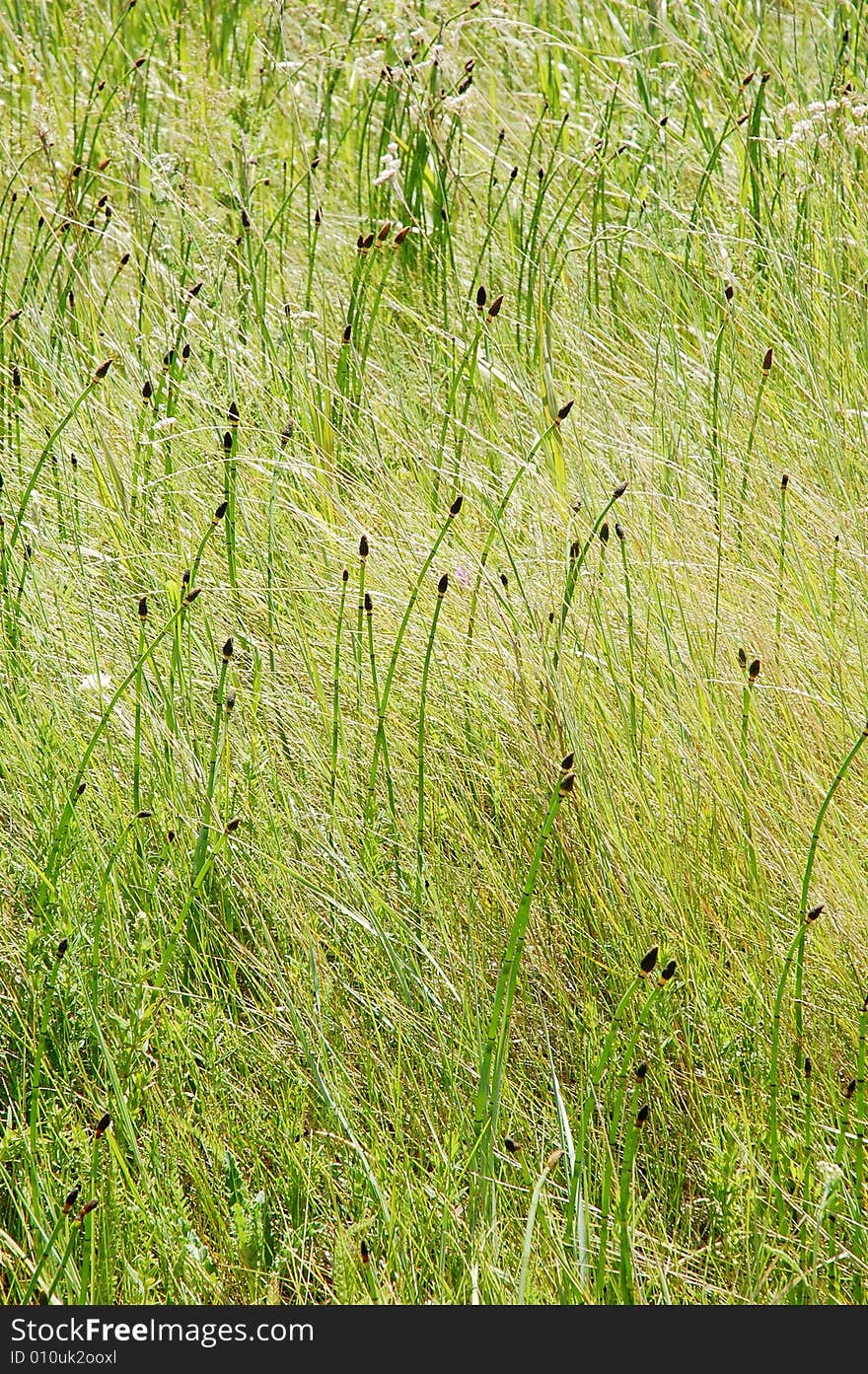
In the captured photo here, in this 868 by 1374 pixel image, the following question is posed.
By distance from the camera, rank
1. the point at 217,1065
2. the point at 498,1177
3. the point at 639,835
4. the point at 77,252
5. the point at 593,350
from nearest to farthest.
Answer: the point at 498,1177 → the point at 217,1065 → the point at 639,835 → the point at 593,350 → the point at 77,252

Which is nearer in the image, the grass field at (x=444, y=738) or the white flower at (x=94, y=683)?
the grass field at (x=444, y=738)

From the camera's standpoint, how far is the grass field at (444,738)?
1.56 meters

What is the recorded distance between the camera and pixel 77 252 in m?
3.16

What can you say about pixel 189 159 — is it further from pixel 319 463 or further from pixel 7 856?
pixel 7 856

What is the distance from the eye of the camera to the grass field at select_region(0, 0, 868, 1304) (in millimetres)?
1562

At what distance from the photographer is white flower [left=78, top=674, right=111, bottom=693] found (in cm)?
217

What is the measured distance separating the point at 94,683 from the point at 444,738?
1.93 ft

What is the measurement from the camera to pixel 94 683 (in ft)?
7.19

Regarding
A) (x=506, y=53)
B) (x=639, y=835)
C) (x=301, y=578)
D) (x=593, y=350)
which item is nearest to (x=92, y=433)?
(x=301, y=578)

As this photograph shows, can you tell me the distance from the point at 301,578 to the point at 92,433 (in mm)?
691

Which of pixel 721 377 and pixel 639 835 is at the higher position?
pixel 721 377

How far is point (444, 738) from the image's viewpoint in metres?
2.12

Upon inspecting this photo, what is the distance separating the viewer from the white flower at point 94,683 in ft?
7.11

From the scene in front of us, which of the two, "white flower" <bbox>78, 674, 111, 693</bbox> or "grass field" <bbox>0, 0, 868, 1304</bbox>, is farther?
"white flower" <bbox>78, 674, 111, 693</bbox>
